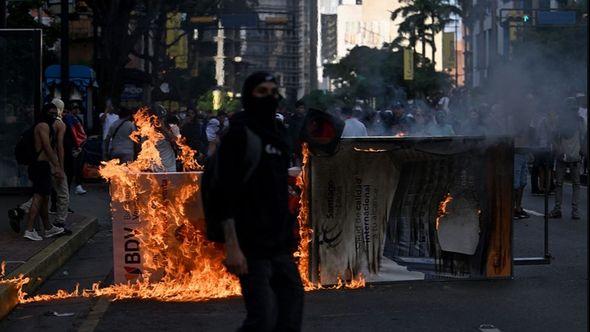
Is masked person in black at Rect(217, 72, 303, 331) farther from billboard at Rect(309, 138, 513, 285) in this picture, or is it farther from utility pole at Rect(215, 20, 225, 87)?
utility pole at Rect(215, 20, 225, 87)

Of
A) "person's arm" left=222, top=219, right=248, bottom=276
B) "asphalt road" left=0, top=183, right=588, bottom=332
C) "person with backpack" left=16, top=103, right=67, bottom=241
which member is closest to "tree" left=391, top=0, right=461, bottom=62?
"person with backpack" left=16, top=103, right=67, bottom=241

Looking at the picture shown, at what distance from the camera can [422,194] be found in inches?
348

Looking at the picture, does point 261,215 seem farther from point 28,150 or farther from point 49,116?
point 49,116

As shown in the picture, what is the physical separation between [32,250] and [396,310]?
15.0 feet

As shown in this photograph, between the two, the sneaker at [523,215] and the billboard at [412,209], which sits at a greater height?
the billboard at [412,209]

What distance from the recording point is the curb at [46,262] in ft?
27.4

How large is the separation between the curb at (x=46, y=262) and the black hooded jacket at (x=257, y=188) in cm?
371

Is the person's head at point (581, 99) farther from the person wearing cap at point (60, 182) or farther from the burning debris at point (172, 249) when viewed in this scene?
the burning debris at point (172, 249)

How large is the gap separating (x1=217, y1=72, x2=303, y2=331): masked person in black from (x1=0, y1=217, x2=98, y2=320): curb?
3705 mm

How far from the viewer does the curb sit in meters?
8.34

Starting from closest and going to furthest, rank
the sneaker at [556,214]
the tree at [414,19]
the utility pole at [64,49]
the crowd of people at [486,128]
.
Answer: the crowd of people at [486,128], the sneaker at [556,214], the utility pole at [64,49], the tree at [414,19]

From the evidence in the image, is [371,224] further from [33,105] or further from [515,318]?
[33,105]

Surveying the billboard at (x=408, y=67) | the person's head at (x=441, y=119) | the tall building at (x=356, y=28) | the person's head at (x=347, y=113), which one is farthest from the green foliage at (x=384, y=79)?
the person's head at (x=347, y=113)

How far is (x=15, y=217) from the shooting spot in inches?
491
